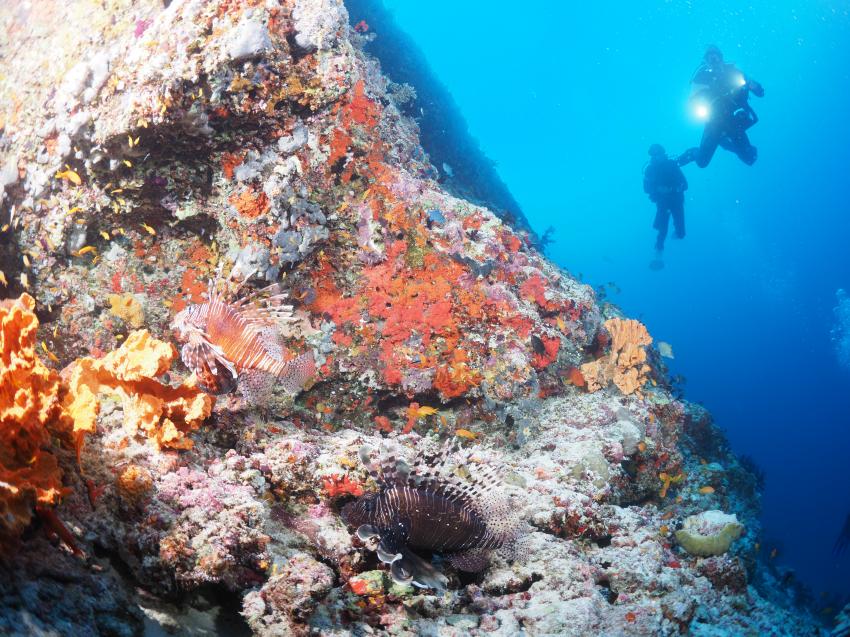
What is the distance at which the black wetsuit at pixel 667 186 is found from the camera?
15125mm

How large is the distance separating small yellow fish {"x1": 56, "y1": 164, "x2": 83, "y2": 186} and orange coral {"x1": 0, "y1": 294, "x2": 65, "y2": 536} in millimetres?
2315

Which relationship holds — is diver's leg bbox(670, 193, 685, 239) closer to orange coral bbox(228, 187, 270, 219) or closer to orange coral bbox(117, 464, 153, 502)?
orange coral bbox(228, 187, 270, 219)

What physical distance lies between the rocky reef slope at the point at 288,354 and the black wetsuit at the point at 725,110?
11.5 meters

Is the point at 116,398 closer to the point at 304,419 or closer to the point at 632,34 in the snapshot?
the point at 304,419

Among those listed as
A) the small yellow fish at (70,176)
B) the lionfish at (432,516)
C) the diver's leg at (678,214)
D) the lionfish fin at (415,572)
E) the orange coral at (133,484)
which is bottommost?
the orange coral at (133,484)

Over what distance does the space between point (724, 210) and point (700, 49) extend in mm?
42340

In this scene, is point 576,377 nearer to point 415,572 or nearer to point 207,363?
point 415,572

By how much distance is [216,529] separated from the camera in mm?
2082

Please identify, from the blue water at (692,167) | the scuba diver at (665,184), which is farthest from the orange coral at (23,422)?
the blue water at (692,167)

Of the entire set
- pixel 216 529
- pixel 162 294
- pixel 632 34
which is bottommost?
pixel 216 529

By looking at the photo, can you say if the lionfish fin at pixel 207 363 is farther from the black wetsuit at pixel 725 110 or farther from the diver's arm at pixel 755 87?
the diver's arm at pixel 755 87

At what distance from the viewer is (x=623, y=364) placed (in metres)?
5.45

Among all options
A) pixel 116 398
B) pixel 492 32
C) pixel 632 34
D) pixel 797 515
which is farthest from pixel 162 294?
pixel 632 34

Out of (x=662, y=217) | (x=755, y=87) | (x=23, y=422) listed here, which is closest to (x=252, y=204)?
(x=23, y=422)
